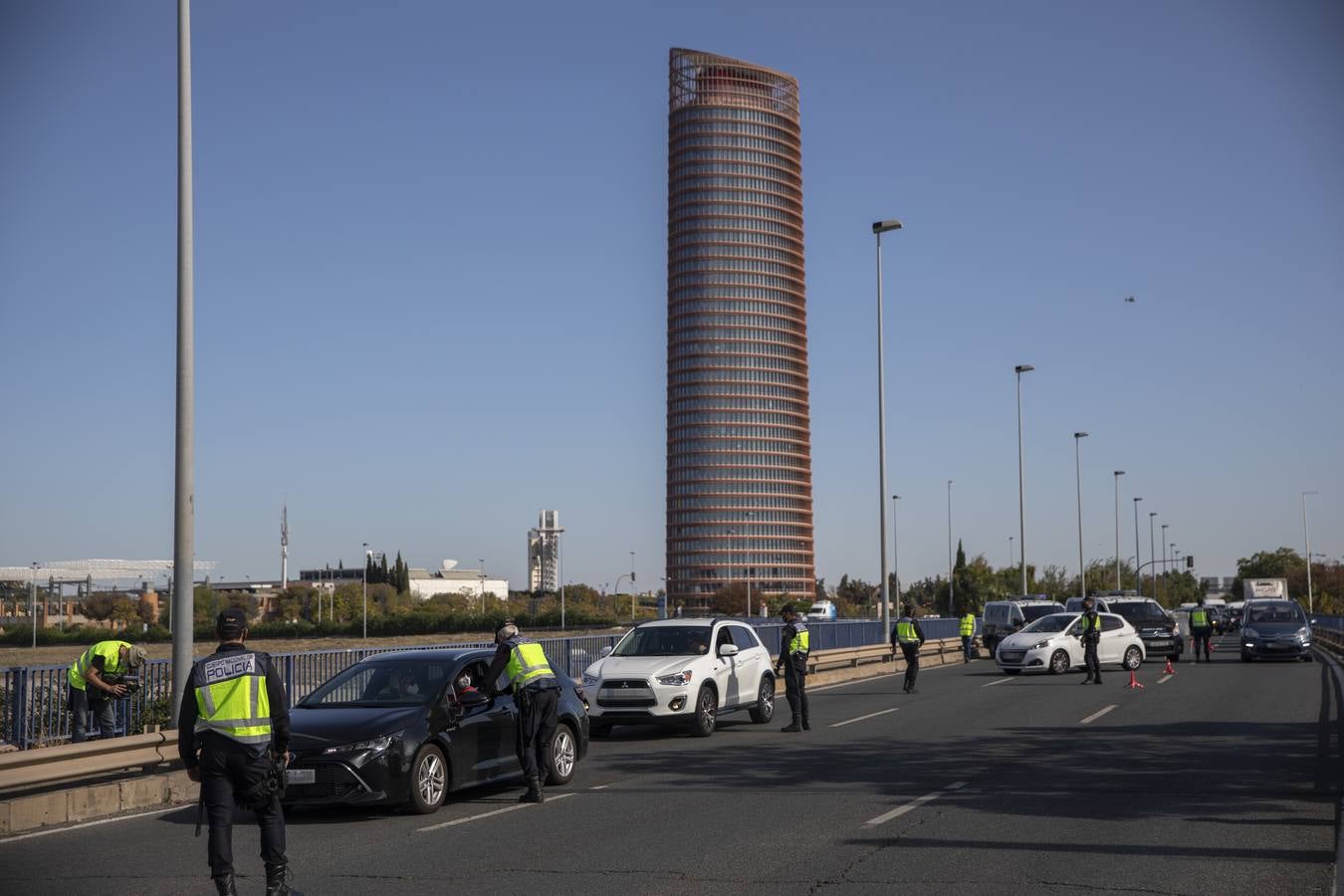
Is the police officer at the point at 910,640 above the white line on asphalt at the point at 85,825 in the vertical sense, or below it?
above

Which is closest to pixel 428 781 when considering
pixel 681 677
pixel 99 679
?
pixel 99 679

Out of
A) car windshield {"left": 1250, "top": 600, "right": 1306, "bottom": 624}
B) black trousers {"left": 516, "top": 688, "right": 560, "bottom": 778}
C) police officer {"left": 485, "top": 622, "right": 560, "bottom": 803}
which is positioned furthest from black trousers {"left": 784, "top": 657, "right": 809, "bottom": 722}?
car windshield {"left": 1250, "top": 600, "right": 1306, "bottom": 624}

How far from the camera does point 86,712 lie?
1590cm

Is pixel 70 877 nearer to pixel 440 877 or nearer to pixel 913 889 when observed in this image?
pixel 440 877

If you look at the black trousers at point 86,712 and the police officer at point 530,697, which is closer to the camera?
the police officer at point 530,697

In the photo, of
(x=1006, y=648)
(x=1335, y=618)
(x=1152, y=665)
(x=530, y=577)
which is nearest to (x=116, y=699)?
(x=1006, y=648)

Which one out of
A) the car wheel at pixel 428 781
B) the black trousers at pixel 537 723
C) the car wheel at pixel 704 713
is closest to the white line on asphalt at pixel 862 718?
the car wheel at pixel 704 713

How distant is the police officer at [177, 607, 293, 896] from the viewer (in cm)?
789

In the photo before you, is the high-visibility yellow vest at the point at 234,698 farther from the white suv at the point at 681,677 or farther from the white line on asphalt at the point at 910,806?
the white suv at the point at 681,677

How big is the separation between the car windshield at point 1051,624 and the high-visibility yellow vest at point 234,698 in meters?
26.8

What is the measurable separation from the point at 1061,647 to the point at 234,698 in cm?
2673

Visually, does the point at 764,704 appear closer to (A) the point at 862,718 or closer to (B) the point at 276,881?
(A) the point at 862,718

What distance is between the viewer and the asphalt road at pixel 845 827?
8773mm

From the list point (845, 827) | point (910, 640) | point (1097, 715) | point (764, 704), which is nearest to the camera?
point (845, 827)
